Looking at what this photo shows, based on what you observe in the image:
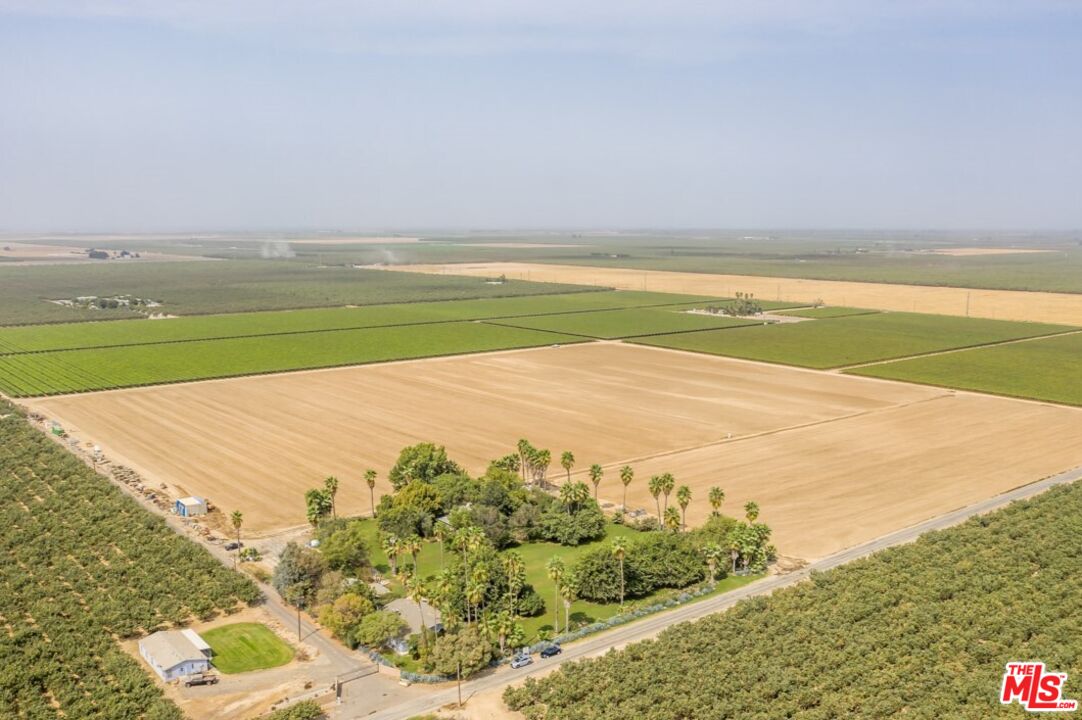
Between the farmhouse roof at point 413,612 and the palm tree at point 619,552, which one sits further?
the palm tree at point 619,552

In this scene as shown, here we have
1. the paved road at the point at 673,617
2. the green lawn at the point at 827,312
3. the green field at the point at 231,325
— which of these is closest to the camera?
the paved road at the point at 673,617

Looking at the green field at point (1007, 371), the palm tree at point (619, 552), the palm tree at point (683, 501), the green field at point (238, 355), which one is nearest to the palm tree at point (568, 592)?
the palm tree at point (619, 552)

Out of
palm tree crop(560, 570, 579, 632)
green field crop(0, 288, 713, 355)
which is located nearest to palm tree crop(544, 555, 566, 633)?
palm tree crop(560, 570, 579, 632)

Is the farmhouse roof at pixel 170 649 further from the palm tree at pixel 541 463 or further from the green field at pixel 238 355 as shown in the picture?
the green field at pixel 238 355

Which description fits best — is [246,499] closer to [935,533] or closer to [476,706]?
[476,706]

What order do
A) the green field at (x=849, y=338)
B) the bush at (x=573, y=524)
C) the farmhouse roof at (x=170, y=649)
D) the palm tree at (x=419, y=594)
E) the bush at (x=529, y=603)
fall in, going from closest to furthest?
the farmhouse roof at (x=170, y=649) → the palm tree at (x=419, y=594) → the bush at (x=529, y=603) → the bush at (x=573, y=524) → the green field at (x=849, y=338)
